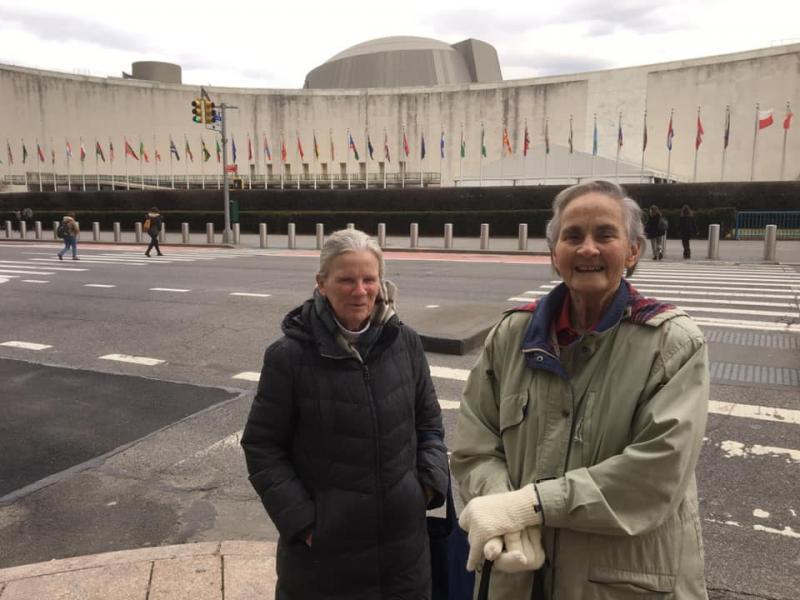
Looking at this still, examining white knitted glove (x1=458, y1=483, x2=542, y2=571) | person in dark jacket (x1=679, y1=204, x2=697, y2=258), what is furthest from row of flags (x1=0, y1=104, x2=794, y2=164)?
white knitted glove (x1=458, y1=483, x2=542, y2=571)

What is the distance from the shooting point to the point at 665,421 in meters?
1.53

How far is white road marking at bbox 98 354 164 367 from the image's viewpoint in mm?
7204

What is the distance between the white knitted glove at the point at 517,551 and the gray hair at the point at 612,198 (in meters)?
0.79

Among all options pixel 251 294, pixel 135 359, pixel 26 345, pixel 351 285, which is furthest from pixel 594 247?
pixel 251 294

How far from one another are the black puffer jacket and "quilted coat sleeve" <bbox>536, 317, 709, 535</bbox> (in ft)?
2.32

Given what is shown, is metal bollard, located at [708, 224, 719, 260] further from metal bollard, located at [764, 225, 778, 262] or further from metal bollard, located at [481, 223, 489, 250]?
metal bollard, located at [481, 223, 489, 250]

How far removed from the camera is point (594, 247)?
1.72 metres

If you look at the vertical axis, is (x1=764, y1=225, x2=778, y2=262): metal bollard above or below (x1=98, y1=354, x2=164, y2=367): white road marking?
above

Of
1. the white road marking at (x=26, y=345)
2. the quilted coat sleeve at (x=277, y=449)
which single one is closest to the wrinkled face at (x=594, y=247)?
the quilted coat sleeve at (x=277, y=449)

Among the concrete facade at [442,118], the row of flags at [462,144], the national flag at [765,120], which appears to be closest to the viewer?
the national flag at [765,120]

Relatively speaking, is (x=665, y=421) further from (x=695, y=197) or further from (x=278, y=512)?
(x=695, y=197)

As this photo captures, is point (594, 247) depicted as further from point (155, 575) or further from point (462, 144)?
point (462, 144)

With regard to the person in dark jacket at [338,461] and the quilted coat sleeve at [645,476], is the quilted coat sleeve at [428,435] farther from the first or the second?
the quilted coat sleeve at [645,476]

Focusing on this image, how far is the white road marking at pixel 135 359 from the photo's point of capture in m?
7.20
